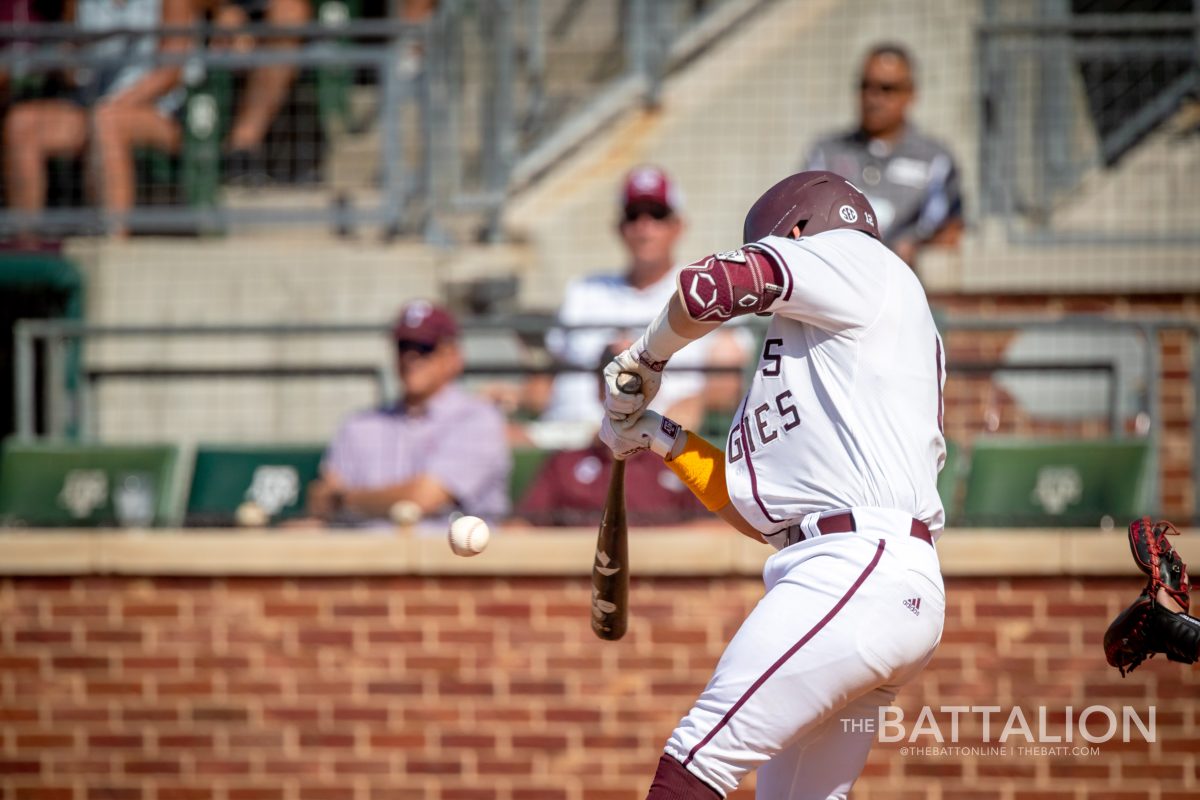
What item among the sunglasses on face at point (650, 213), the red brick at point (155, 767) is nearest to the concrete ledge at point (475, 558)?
the red brick at point (155, 767)

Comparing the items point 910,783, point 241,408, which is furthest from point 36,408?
point 910,783

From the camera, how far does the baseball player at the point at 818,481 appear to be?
12.0 feet

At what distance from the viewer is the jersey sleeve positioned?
3.67 metres

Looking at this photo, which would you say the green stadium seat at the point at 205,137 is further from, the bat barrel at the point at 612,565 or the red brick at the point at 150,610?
the bat barrel at the point at 612,565

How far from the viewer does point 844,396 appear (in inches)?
148

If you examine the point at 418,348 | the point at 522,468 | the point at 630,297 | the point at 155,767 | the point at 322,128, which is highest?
the point at 322,128

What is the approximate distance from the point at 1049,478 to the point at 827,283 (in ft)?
Result: 10.1

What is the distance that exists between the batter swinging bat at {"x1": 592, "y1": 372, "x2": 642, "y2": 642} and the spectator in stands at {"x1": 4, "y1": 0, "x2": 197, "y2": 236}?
4.47 m

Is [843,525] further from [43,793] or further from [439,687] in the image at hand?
[43,793]

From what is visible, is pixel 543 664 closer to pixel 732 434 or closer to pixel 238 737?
pixel 238 737

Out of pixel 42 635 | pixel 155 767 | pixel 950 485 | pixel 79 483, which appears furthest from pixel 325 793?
pixel 950 485

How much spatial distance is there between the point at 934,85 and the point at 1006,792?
4.09m

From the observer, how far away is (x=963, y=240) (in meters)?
7.97

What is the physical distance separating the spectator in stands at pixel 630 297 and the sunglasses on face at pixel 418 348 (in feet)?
1.91
